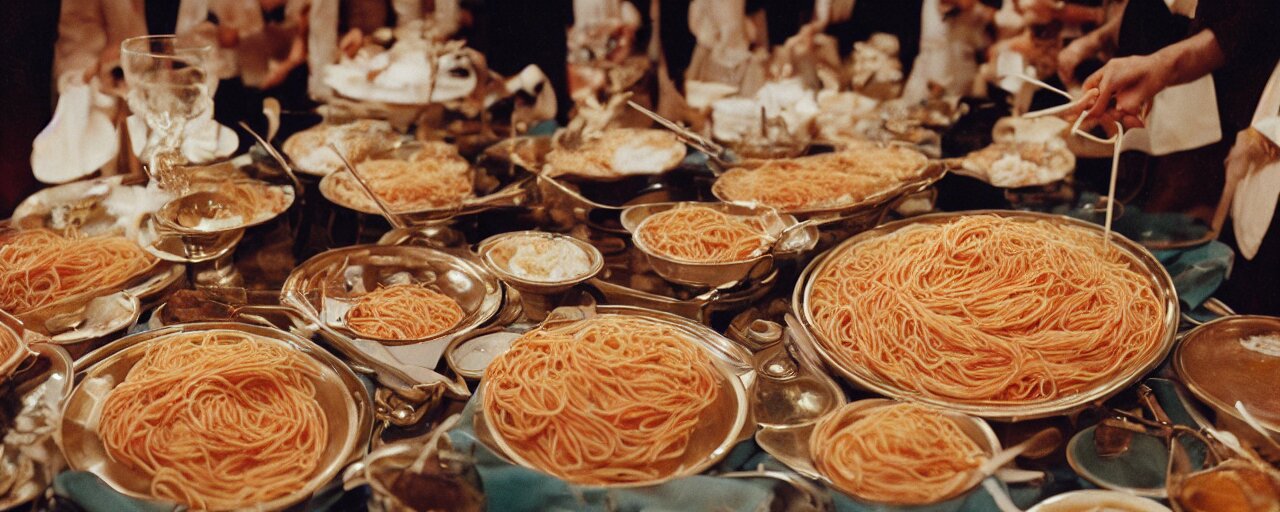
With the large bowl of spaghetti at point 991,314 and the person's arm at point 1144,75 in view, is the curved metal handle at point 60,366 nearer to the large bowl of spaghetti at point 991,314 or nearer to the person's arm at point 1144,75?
the large bowl of spaghetti at point 991,314

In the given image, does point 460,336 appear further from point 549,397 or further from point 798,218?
point 798,218

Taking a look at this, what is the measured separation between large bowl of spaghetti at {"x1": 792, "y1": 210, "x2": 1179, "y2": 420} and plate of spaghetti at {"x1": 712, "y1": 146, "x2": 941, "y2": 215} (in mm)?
300

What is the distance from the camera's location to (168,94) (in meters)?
2.32

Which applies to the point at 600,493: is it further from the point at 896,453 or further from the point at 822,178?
the point at 822,178

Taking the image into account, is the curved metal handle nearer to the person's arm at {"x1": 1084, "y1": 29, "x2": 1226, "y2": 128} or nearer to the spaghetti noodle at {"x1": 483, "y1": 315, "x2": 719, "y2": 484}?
the spaghetti noodle at {"x1": 483, "y1": 315, "x2": 719, "y2": 484}

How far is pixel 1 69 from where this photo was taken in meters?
2.68

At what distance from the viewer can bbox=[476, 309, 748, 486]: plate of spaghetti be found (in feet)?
4.83

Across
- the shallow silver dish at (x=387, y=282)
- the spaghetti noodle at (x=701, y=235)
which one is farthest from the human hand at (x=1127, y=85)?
the shallow silver dish at (x=387, y=282)

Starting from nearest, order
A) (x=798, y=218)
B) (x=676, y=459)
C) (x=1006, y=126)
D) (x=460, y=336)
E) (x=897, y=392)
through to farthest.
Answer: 1. (x=676, y=459)
2. (x=897, y=392)
3. (x=460, y=336)
4. (x=798, y=218)
5. (x=1006, y=126)

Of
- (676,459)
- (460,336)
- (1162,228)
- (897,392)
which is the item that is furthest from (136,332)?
(1162,228)

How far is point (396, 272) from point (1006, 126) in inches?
94.6

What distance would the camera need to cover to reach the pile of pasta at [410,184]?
8.25ft

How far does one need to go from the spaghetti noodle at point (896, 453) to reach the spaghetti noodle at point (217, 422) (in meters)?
0.94

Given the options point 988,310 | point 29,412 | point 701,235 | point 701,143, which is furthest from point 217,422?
point 701,143
